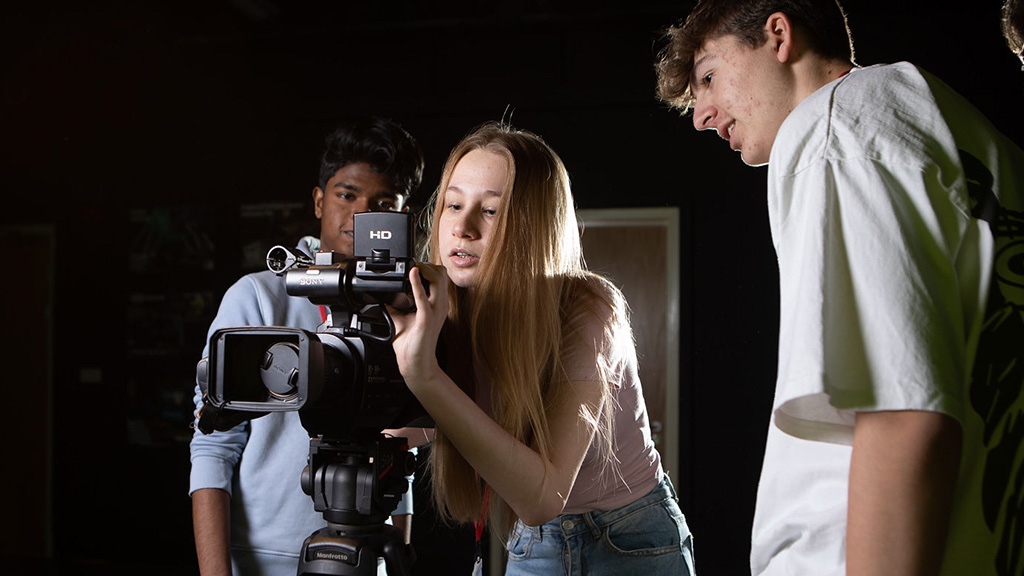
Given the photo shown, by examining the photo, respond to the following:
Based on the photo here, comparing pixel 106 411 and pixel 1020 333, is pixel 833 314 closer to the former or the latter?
pixel 1020 333

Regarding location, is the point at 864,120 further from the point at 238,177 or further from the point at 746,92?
the point at 238,177

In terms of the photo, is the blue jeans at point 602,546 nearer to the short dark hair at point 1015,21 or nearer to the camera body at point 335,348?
the camera body at point 335,348

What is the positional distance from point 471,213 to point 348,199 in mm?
724

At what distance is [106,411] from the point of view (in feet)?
14.8

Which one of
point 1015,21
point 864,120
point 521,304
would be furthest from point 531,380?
point 1015,21

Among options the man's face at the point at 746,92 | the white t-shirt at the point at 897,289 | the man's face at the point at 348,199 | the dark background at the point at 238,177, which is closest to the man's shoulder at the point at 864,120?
the white t-shirt at the point at 897,289

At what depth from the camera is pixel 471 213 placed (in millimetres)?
1204

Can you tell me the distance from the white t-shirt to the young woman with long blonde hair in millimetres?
453

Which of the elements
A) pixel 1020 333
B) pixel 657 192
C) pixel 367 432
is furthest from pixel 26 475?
pixel 1020 333

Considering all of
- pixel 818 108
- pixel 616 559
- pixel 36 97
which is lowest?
pixel 616 559

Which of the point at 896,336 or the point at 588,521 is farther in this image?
the point at 588,521

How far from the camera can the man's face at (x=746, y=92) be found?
35.2 inches

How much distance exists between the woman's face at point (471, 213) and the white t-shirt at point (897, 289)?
633mm

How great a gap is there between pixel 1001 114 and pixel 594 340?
11.1 ft
